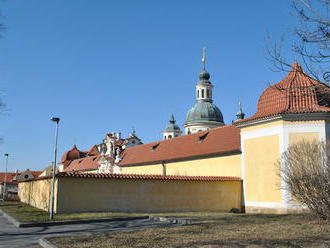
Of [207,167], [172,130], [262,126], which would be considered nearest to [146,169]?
[207,167]

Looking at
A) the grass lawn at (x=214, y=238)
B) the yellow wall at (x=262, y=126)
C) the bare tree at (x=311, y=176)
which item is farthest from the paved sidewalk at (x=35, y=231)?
the yellow wall at (x=262, y=126)

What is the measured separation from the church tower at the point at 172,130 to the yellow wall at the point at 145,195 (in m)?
50.5

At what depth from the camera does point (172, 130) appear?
75.5 metres

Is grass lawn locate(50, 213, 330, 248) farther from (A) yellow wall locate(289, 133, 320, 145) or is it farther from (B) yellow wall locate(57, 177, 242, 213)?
(B) yellow wall locate(57, 177, 242, 213)

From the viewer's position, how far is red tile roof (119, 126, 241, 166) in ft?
88.4

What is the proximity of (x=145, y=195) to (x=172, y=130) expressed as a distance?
52700 mm

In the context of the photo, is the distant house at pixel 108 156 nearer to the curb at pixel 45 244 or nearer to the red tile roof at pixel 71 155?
the red tile roof at pixel 71 155

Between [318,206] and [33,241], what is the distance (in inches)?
413

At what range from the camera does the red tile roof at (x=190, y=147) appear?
26.9m

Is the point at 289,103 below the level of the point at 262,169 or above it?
above

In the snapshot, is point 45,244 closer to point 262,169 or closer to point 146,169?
point 262,169

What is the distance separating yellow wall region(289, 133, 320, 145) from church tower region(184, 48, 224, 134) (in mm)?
39281

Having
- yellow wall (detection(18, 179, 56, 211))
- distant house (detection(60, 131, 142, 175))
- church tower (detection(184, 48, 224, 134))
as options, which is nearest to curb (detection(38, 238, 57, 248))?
yellow wall (detection(18, 179, 56, 211))

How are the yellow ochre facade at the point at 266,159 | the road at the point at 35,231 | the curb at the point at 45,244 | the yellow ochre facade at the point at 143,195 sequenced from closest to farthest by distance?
the curb at the point at 45,244
the road at the point at 35,231
the yellow ochre facade at the point at 266,159
the yellow ochre facade at the point at 143,195
